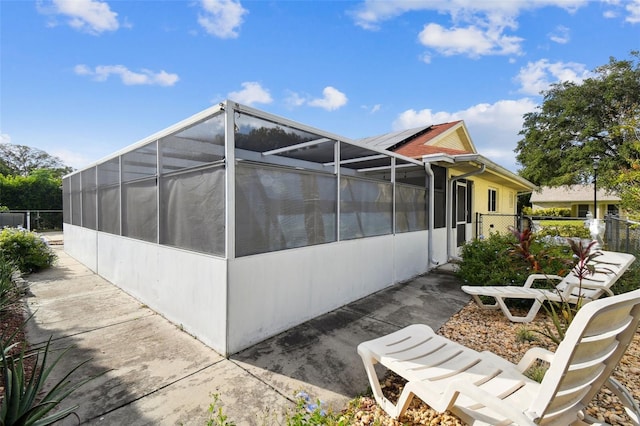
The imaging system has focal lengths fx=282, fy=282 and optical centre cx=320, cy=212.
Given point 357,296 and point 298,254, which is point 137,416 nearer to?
point 298,254

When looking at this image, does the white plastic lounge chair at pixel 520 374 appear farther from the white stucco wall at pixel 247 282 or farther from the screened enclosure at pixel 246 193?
the screened enclosure at pixel 246 193

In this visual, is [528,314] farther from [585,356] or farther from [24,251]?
[24,251]

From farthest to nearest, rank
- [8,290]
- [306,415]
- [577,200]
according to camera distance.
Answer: [577,200] → [8,290] → [306,415]

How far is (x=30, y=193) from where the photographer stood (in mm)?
18641

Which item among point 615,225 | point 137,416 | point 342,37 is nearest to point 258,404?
point 137,416

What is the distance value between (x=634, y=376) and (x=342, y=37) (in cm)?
825

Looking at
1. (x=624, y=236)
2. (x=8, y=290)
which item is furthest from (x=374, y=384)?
(x=624, y=236)

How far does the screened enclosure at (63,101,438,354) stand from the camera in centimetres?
324

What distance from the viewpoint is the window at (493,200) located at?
11.9m

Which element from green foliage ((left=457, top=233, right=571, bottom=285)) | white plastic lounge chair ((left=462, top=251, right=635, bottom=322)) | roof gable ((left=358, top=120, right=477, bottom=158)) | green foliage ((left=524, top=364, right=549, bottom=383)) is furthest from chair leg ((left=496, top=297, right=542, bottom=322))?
roof gable ((left=358, top=120, right=477, bottom=158))

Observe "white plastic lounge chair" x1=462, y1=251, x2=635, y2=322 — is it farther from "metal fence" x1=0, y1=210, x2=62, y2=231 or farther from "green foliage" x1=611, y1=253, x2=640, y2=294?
"metal fence" x1=0, y1=210, x2=62, y2=231

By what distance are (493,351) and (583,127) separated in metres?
26.9

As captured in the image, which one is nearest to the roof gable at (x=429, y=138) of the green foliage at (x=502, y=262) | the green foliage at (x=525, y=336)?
the green foliage at (x=502, y=262)

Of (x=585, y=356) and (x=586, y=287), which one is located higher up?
(x=585, y=356)
